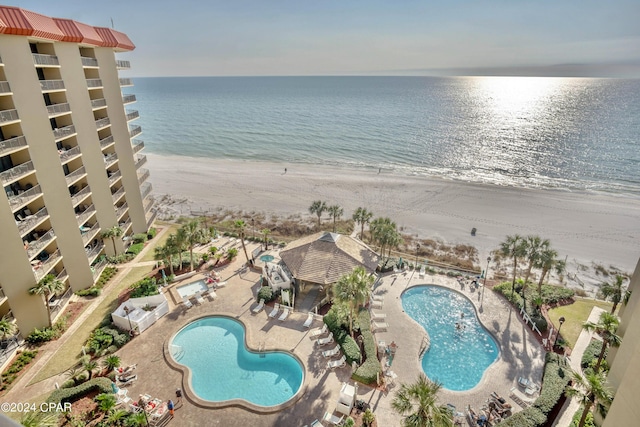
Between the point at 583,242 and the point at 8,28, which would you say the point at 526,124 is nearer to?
the point at 583,242

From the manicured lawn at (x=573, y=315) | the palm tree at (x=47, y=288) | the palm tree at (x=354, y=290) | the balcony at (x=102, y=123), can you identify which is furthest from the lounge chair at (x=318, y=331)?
the balcony at (x=102, y=123)

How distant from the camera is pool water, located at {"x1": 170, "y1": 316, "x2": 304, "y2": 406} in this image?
22.9 m

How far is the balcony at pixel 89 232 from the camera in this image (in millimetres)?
32625

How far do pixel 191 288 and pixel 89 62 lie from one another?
23110 mm

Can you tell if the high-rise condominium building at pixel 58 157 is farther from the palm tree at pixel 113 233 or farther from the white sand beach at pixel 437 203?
the white sand beach at pixel 437 203

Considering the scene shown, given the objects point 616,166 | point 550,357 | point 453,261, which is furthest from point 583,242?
point 616,166

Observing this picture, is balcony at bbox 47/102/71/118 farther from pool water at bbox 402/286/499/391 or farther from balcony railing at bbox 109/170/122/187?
pool water at bbox 402/286/499/391

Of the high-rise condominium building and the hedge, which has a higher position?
the high-rise condominium building

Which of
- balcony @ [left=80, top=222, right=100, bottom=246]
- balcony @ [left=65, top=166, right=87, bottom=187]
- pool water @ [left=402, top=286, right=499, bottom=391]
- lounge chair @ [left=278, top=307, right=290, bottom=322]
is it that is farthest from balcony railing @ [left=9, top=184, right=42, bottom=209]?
pool water @ [left=402, top=286, right=499, bottom=391]

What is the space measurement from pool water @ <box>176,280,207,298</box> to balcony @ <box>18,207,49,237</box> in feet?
39.4

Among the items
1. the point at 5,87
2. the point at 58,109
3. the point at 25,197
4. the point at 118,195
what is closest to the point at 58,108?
the point at 58,109

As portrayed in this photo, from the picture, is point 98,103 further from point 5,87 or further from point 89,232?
point 89,232

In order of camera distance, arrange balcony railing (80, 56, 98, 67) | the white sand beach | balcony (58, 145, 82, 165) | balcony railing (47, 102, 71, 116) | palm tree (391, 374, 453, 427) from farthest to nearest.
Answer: the white sand beach → balcony railing (80, 56, 98, 67) → balcony (58, 145, 82, 165) → balcony railing (47, 102, 71, 116) → palm tree (391, 374, 453, 427)

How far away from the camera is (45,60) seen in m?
27.2
